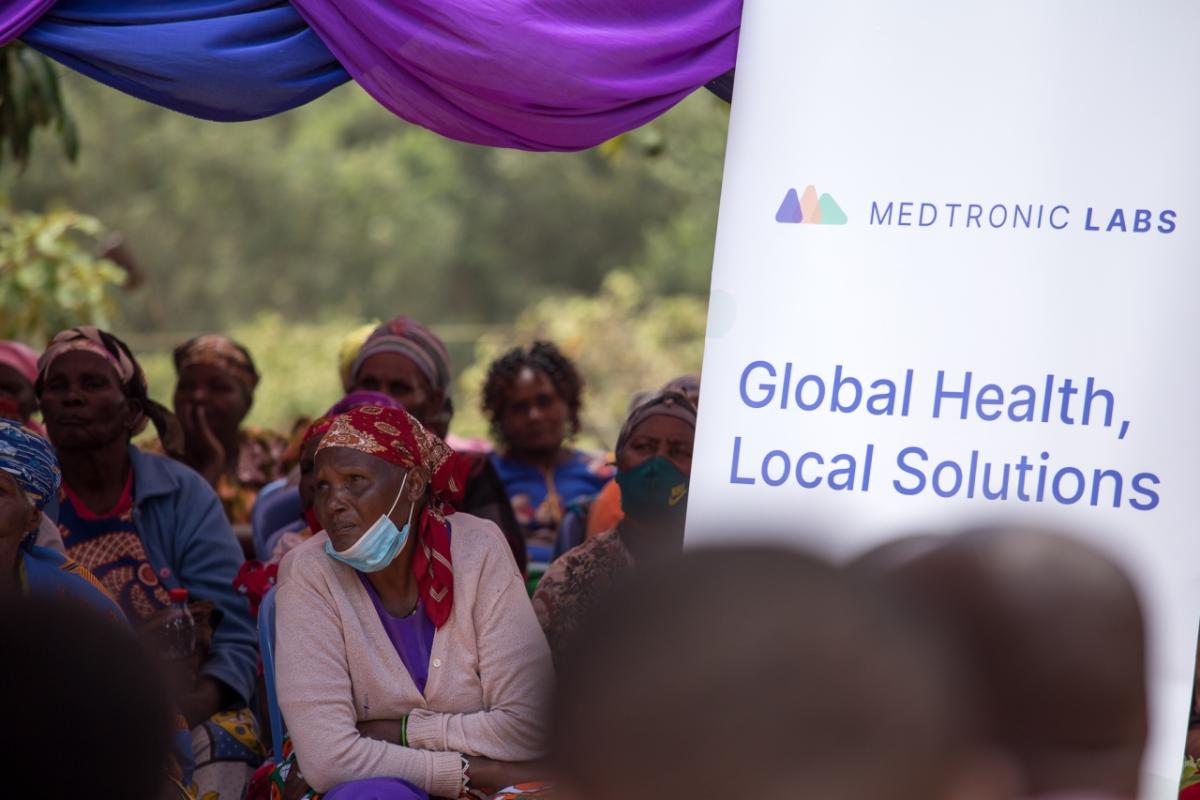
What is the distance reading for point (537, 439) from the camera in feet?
21.4

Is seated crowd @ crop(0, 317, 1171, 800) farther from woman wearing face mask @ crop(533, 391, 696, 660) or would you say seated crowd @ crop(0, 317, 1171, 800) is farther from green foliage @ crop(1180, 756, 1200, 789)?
green foliage @ crop(1180, 756, 1200, 789)

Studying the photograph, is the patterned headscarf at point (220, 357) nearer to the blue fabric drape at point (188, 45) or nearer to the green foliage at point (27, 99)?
the green foliage at point (27, 99)

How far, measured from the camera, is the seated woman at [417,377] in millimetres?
5383

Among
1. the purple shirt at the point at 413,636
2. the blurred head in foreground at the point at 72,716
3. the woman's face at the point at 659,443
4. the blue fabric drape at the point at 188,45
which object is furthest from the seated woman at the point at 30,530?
the blurred head in foreground at the point at 72,716

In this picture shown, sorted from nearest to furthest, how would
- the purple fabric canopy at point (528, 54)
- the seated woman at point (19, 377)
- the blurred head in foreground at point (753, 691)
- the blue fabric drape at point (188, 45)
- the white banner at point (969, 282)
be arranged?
1. the blurred head in foreground at point (753, 691)
2. the white banner at point (969, 282)
3. the purple fabric canopy at point (528, 54)
4. the blue fabric drape at point (188, 45)
5. the seated woman at point (19, 377)

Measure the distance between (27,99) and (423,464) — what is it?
3452 mm

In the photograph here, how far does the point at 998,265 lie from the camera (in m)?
3.11

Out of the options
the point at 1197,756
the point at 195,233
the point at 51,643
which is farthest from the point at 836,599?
the point at 195,233

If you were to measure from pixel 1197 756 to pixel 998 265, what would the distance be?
149cm

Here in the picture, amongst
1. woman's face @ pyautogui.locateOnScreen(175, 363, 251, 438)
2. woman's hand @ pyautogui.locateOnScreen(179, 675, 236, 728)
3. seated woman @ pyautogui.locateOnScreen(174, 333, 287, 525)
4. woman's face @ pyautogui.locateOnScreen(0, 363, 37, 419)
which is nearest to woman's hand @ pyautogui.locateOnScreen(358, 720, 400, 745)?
woman's hand @ pyautogui.locateOnScreen(179, 675, 236, 728)

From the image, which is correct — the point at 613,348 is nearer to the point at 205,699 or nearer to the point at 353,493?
the point at 205,699

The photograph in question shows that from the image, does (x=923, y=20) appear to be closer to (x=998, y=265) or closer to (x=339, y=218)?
(x=998, y=265)

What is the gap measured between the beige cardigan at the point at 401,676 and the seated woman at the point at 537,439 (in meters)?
2.56

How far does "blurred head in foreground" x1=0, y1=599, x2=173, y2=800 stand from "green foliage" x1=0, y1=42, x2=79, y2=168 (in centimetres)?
515
